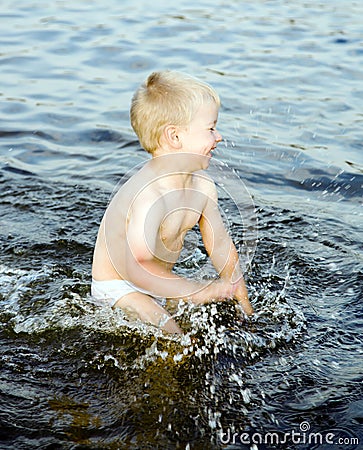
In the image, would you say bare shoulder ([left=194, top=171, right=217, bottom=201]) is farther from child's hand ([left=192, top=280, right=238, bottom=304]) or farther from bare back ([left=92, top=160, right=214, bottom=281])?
child's hand ([left=192, top=280, right=238, bottom=304])

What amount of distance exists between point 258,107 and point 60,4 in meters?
5.13

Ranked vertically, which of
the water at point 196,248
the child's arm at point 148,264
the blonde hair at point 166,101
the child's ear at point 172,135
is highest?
the blonde hair at point 166,101

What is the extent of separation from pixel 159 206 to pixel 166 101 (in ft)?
1.72

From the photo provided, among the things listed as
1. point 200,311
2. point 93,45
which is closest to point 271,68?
point 93,45

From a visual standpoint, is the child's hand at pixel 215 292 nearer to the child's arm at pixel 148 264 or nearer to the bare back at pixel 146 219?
the child's arm at pixel 148 264

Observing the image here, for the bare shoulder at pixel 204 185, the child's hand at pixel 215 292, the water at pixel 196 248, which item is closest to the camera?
the water at pixel 196 248

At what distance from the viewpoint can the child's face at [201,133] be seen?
12.3ft

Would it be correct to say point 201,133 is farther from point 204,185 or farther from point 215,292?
point 215,292

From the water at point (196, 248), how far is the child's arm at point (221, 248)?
15 cm

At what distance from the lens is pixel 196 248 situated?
4945 millimetres

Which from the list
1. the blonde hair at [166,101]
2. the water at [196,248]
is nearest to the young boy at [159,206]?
the blonde hair at [166,101]

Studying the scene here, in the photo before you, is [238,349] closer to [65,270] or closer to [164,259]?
[164,259]

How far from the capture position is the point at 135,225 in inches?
147

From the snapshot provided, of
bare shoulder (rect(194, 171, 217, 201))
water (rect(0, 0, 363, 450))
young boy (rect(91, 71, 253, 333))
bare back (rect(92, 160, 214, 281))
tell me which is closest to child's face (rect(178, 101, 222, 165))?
young boy (rect(91, 71, 253, 333))
